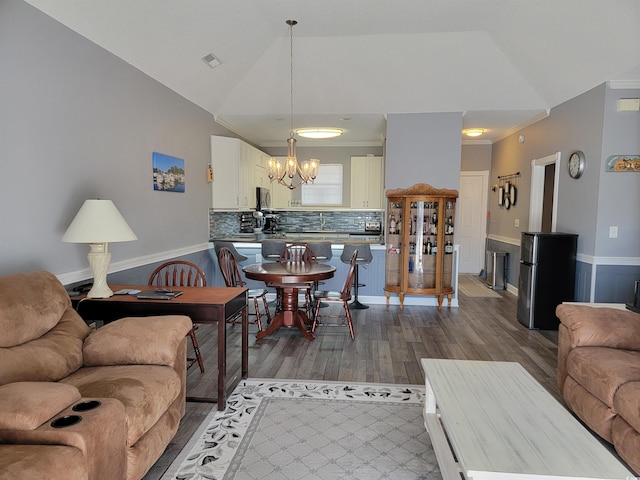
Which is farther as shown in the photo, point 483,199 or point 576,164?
point 483,199

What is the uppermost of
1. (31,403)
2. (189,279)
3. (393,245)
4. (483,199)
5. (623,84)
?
(623,84)

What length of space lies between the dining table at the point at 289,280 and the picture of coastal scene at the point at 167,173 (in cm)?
127

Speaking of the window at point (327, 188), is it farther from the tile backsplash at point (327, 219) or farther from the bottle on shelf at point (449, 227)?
the bottle on shelf at point (449, 227)

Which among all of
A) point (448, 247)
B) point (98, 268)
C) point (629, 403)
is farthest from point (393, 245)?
point (98, 268)

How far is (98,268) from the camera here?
2.64 metres

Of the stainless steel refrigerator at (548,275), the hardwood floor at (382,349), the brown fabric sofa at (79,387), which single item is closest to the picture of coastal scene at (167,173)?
the hardwood floor at (382,349)

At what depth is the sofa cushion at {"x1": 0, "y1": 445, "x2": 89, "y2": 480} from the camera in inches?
47.3

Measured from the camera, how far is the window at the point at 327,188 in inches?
313

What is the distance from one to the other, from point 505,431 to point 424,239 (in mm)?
3940

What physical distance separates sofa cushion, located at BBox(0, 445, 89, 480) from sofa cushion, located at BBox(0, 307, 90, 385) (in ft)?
1.93

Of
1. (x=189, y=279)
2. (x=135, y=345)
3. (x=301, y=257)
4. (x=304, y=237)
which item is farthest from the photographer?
(x=304, y=237)

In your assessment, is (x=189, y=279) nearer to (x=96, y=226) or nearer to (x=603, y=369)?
(x=96, y=226)

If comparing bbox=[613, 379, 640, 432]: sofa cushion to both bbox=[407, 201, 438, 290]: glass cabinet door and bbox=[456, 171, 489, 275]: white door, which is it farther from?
bbox=[456, 171, 489, 275]: white door

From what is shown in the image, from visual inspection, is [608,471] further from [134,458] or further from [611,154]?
[611,154]
